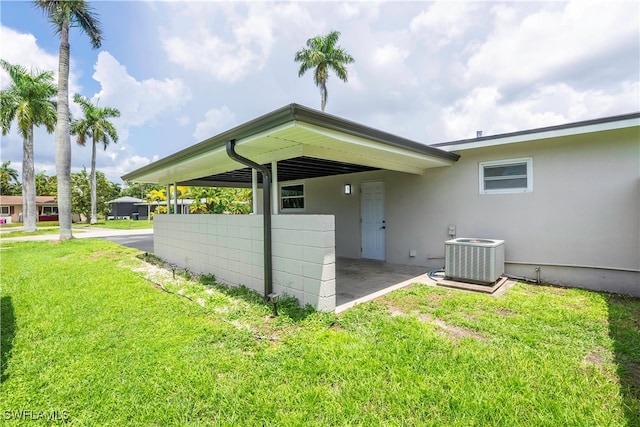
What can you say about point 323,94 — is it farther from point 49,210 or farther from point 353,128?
point 49,210

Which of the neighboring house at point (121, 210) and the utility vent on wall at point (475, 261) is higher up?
the neighboring house at point (121, 210)

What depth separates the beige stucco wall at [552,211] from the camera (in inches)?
185

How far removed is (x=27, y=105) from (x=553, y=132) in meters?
22.3

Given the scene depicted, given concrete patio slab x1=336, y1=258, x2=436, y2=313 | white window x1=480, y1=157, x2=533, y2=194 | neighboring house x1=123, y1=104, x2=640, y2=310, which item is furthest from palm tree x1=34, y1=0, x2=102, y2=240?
white window x1=480, y1=157, x2=533, y2=194

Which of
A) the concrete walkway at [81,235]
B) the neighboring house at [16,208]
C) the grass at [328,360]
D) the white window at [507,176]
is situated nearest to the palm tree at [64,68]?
the concrete walkway at [81,235]

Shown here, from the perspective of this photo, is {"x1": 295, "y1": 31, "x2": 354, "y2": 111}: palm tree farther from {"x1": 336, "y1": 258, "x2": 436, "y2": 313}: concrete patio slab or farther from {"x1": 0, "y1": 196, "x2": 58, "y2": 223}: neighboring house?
{"x1": 0, "y1": 196, "x2": 58, "y2": 223}: neighboring house

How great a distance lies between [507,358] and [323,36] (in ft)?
69.5

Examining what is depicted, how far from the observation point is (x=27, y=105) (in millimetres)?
15250

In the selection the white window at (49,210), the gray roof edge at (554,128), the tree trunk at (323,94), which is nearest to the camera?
the gray roof edge at (554,128)

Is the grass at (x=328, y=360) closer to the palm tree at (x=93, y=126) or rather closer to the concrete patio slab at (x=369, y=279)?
the concrete patio slab at (x=369, y=279)

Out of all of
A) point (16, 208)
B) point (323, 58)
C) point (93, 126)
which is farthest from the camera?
point (16, 208)

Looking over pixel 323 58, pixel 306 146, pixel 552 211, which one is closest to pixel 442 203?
pixel 552 211

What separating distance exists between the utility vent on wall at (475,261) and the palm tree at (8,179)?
55628mm

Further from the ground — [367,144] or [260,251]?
[367,144]
